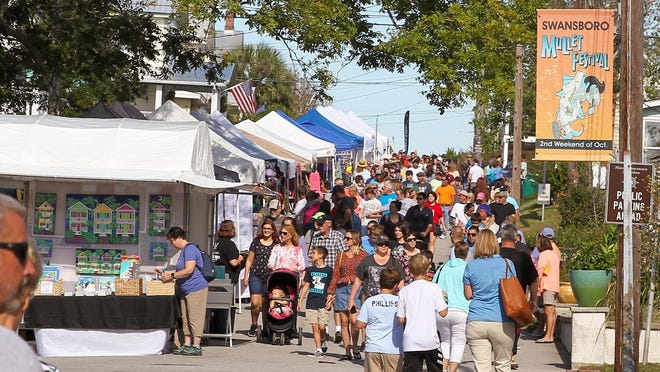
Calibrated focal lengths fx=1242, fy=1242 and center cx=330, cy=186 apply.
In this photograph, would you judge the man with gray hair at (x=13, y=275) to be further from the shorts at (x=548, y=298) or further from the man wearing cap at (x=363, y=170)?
the man wearing cap at (x=363, y=170)

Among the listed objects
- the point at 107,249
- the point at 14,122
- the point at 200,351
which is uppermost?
the point at 14,122

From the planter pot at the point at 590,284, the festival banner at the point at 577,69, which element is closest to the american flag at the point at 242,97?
the festival banner at the point at 577,69

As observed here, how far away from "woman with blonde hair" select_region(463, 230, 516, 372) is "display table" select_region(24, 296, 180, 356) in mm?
5178

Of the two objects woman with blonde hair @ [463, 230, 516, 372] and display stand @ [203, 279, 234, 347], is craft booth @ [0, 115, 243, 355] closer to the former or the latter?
display stand @ [203, 279, 234, 347]

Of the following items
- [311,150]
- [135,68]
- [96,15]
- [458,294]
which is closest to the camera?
[458,294]

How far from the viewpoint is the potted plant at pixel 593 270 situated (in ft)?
56.1

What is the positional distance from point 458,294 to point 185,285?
408 centimetres

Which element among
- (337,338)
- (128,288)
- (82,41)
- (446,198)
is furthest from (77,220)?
(446,198)

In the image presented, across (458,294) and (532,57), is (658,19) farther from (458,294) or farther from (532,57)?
(458,294)

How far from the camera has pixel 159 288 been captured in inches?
618

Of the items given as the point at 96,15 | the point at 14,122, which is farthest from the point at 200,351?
the point at 96,15

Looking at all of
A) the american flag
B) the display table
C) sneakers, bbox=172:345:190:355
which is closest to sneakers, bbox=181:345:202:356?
sneakers, bbox=172:345:190:355

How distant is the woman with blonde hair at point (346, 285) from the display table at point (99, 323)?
6.82 feet

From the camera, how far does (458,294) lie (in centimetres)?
1302
